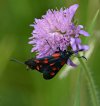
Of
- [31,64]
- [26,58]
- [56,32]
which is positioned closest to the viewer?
[31,64]

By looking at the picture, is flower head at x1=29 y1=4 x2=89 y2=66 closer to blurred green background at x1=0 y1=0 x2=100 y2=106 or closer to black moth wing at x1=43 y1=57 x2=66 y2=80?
black moth wing at x1=43 y1=57 x2=66 y2=80

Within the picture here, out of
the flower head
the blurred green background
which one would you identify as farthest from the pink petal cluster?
the blurred green background

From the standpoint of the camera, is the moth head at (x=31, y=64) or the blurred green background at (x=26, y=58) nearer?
the moth head at (x=31, y=64)

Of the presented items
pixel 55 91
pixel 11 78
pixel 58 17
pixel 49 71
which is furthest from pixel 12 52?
pixel 49 71

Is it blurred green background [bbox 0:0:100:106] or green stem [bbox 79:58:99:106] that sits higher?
blurred green background [bbox 0:0:100:106]

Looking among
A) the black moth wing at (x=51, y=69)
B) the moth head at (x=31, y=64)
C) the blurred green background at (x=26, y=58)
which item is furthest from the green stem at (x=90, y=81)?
the blurred green background at (x=26, y=58)

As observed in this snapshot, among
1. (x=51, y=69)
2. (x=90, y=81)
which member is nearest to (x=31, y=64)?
(x=51, y=69)

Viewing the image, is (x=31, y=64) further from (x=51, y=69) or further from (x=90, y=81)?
(x=90, y=81)

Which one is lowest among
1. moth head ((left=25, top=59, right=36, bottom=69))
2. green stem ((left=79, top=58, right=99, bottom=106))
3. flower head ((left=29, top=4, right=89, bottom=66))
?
green stem ((left=79, top=58, right=99, bottom=106))

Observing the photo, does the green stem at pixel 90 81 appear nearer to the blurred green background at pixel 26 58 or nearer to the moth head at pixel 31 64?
the moth head at pixel 31 64
